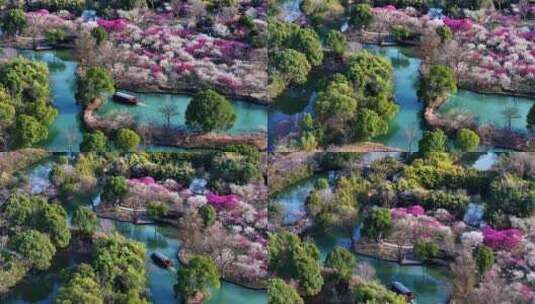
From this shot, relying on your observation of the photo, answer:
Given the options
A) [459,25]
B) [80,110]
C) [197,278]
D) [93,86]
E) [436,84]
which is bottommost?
[197,278]

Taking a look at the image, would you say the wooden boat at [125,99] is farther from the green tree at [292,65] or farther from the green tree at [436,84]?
the green tree at [436,84]

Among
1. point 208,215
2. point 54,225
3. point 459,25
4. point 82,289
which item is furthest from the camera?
point 459,25

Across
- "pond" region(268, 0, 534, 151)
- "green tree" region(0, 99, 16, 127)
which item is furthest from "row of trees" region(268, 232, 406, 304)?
"green tree" region(0, 99, 16, 127)

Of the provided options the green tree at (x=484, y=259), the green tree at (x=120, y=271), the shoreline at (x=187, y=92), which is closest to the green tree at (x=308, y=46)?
the shoreline at (x=187, y=92)

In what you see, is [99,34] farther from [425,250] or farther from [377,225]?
[425,250]

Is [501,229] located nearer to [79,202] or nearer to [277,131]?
[277,131]

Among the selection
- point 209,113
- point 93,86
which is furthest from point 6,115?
point 209,113
